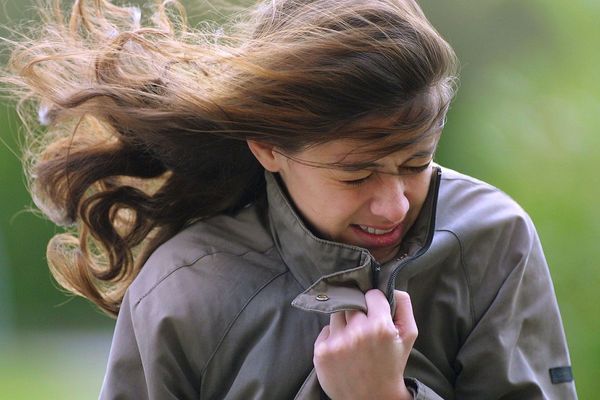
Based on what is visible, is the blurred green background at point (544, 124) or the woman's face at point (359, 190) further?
the blurred green background at point (544, 124)

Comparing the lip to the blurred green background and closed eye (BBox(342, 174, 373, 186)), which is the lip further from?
the blurred green background

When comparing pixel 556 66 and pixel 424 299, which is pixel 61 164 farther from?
pixel 556 66

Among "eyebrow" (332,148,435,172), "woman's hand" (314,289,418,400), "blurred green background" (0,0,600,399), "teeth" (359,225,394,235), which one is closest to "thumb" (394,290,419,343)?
"woman's hand" (314,289,418,400)

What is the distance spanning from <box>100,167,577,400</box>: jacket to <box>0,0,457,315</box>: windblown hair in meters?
0.14

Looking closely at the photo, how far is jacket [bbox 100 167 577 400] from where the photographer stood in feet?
5.74

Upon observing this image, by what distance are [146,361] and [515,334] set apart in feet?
2.16

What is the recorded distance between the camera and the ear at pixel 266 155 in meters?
1.78

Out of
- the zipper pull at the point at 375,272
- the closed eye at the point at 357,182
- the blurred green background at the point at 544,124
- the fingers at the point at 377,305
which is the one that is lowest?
the blurred green background at the point at 544,124

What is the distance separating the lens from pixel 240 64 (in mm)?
1717

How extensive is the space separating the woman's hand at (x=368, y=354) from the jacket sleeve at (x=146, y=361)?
0.27 metres

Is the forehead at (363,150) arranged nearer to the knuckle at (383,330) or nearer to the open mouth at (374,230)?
the open mouth at (374,230)

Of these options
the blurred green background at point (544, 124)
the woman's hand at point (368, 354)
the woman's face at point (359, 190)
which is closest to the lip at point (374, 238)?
the woman's face at point (359, 190)

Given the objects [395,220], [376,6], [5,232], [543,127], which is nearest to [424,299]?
[395,220]

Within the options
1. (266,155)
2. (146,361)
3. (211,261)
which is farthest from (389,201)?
(146,361)
